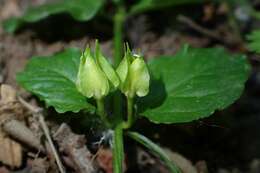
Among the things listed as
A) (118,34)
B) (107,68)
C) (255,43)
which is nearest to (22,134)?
(107,68)

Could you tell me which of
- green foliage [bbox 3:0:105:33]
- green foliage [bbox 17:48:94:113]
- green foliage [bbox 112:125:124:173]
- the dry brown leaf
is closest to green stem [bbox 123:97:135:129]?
green foliage [bbox 112:125:124:173]

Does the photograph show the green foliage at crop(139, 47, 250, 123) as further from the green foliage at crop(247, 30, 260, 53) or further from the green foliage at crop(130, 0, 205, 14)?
the green foliage at crop(130, 0, 205, 14)

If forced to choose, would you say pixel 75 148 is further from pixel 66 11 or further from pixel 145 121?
pixel 66 11

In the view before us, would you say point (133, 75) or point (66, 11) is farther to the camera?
point (66, 11)

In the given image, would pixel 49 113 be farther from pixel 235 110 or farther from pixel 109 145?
pixel 235 110

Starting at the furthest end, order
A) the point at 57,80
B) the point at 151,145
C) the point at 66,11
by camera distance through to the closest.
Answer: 1. the point at 66,11
2. the point at 57,80
3. the point at 151,145

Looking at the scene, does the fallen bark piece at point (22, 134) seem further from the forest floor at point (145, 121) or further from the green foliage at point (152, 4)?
the green foliage at point (152, 4)
